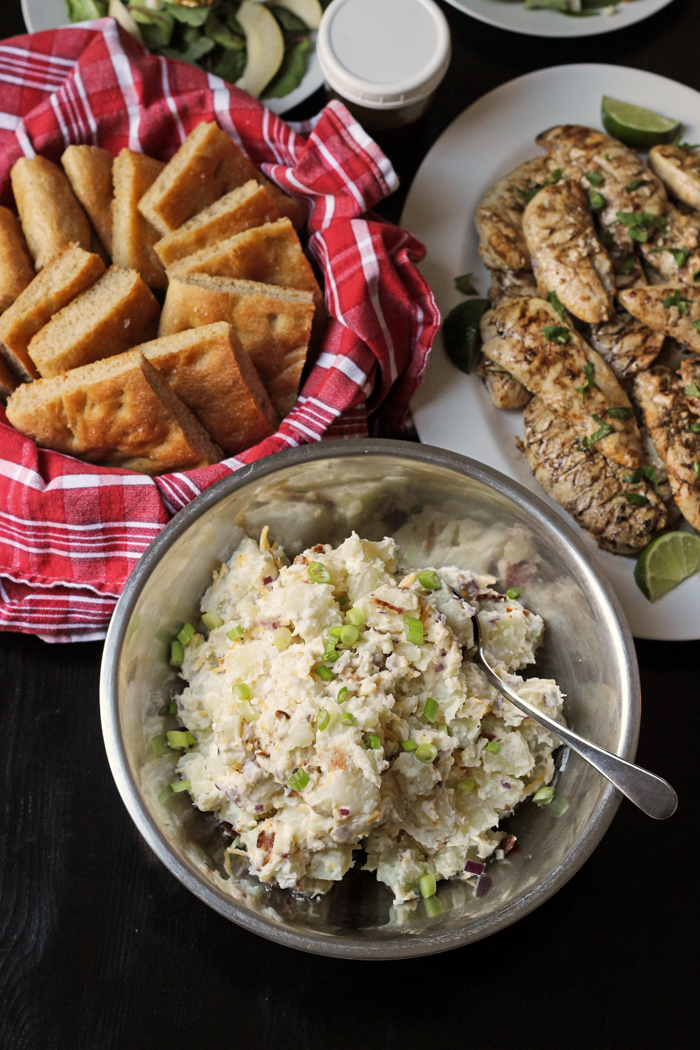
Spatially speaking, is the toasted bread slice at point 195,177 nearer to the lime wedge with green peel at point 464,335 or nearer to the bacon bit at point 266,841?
the lime wedge with green peel at point 464,335

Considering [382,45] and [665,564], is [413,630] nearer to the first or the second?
[665,564]

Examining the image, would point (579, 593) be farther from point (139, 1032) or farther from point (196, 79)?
point (196, 79)

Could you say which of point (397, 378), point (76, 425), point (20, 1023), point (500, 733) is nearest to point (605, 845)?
point (500, 733)

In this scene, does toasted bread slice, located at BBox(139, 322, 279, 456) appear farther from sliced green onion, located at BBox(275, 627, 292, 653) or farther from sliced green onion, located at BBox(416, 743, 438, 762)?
sliced green onion, located at BBox(416, 743, 438, 762)

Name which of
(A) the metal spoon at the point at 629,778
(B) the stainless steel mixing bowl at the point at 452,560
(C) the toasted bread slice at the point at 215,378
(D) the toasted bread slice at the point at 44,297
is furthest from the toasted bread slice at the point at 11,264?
(A) the metal spoon at the point at 629,778

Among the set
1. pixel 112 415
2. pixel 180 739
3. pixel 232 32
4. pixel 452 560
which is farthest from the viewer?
pixel 232 32

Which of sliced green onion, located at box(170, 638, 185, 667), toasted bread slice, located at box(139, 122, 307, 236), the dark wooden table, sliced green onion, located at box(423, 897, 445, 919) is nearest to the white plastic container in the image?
toasted bread slice, located at box(139, 122, 307, 236)

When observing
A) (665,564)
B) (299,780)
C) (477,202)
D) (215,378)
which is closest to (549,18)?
(477,202)
